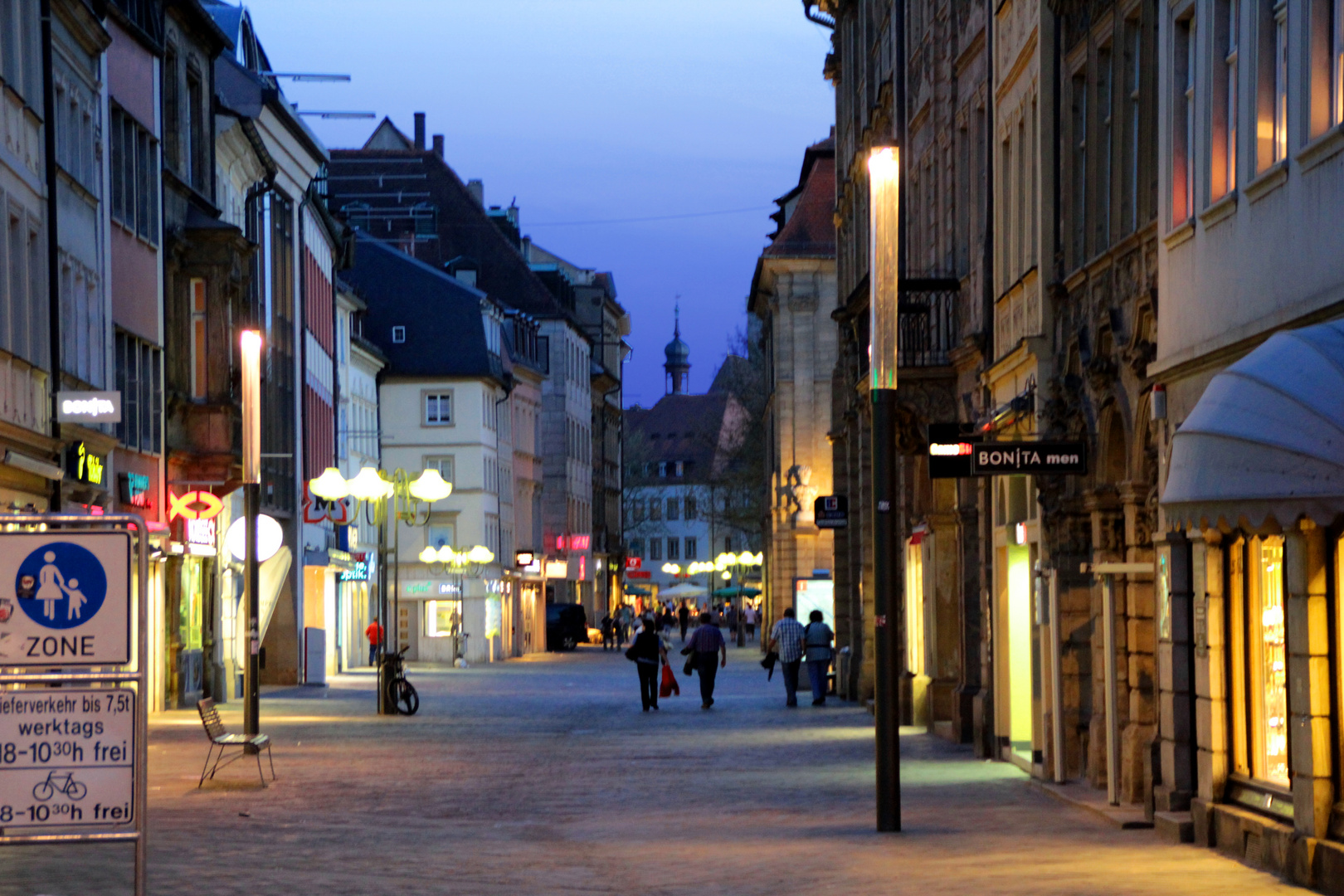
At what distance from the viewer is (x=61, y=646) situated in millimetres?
11344

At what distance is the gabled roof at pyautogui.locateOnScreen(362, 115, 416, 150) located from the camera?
107250 millimetres

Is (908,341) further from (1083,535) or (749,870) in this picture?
(749,870)

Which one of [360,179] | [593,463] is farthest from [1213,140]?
[593,463]

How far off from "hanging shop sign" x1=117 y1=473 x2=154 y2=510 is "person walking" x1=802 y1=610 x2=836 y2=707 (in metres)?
11.3

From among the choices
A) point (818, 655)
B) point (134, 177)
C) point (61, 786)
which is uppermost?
point (134, 177)

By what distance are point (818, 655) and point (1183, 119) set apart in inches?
945

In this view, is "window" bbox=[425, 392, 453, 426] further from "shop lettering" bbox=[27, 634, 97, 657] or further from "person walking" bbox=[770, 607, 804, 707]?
"shop lettering" bbox=[27, 634, 97, 657]

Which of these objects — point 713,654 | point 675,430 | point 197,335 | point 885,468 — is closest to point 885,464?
point 885,468

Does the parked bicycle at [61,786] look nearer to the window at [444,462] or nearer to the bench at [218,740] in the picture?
the bench at [218,740]

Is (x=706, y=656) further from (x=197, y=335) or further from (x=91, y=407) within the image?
(x=91, y=407)

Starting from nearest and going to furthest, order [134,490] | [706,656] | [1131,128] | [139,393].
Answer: [1131,128], [134,490], [139,393], [706,656]

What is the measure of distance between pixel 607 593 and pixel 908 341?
94.8 meters

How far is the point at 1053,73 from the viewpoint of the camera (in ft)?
72.1

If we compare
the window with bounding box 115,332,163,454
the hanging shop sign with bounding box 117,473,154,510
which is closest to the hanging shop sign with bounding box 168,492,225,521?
the hanging shop sign with bounding box 117,473,154,510
